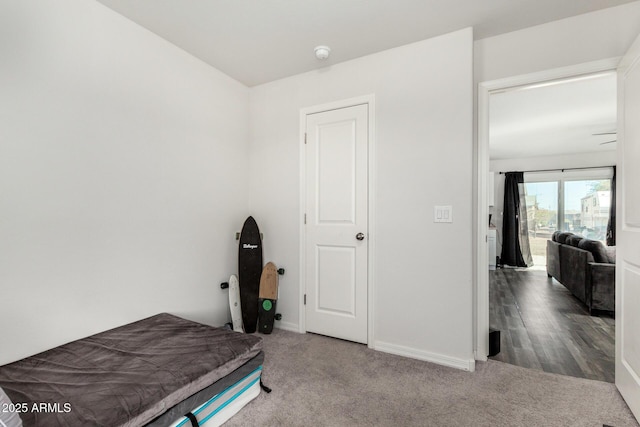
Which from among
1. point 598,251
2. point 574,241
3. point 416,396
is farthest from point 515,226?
point 416,396

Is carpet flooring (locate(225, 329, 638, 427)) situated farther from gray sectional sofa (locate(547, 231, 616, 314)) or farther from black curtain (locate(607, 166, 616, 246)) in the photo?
black curtain (locate(607, 166, 616, 246))

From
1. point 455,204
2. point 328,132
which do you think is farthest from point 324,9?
point 455,204

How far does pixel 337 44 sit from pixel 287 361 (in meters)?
2.45

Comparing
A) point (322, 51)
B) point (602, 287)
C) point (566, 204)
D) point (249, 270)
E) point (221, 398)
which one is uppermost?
point (322, 51)

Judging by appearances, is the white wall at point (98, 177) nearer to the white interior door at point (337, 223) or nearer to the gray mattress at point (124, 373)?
the gray mattress at point (124, 373)

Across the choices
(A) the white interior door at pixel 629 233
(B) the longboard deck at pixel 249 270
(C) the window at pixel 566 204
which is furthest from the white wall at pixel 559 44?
(C) the window at pixel 566 204

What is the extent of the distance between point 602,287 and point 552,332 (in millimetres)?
1127

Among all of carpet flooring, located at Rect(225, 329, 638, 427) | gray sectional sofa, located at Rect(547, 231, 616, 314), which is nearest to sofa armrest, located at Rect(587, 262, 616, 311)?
gray sectional sofa, located at Rect(547, 231, 616, 314)

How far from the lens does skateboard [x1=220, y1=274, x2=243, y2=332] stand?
274 centimetres

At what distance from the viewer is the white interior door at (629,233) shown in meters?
1.62

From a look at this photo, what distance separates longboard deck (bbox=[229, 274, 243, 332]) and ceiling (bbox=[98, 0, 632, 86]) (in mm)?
1983

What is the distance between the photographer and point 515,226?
680 cm

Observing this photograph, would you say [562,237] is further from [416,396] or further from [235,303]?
[235,303]

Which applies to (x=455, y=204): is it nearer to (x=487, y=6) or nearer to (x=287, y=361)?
(x=487, y=6)
